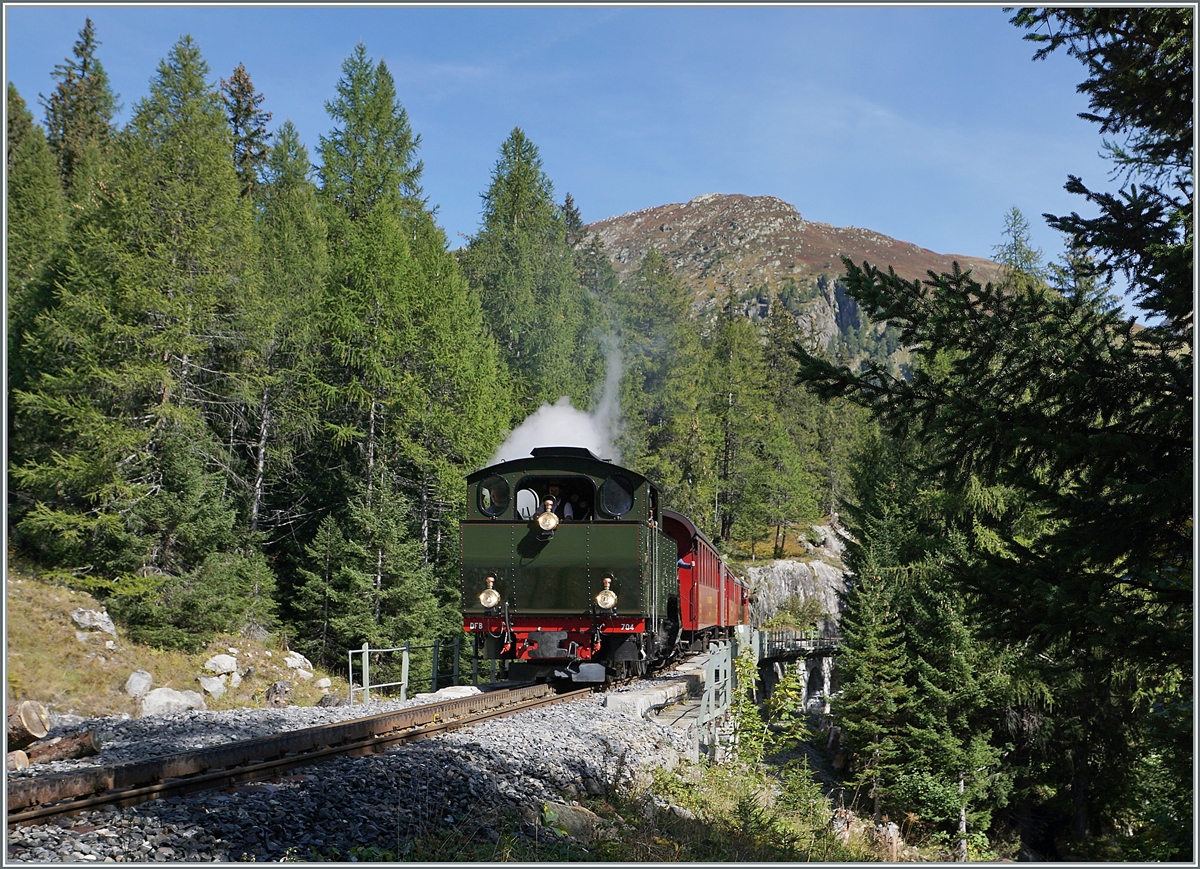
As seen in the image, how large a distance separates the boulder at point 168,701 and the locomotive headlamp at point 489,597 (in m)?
6.56

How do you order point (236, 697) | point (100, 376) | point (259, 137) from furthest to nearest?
point (259, 137) < point (100, 376) < point (236, 697)

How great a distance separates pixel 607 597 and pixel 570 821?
5881 mm

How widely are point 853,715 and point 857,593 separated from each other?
3.46 meters

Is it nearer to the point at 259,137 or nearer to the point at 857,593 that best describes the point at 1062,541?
the point at 857,593

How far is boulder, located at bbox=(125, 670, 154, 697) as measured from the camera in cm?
1759

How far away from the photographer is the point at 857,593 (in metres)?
24.6

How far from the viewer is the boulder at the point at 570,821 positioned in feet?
21.3

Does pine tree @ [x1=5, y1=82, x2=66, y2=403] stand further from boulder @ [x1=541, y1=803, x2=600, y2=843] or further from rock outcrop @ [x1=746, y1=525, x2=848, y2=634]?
rock outcrop @ [x1=746, y1=525, x2=848, y2=634]

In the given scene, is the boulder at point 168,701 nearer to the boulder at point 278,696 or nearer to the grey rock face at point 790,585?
the boulder at point 278,696

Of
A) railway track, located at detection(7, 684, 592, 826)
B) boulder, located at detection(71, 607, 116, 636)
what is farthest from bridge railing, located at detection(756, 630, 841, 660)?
railway track, located at detection(7, 684, 592, 826)

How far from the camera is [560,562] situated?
12812 mm

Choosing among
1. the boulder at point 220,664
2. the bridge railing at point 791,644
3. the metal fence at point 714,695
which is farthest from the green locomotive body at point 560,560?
the bridge railing at point 791,644

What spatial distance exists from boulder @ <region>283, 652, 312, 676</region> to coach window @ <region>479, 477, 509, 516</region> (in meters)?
11.8

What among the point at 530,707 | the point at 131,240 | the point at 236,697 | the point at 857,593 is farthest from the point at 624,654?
the point at 131,240
